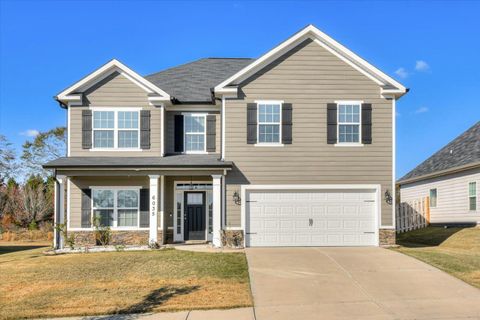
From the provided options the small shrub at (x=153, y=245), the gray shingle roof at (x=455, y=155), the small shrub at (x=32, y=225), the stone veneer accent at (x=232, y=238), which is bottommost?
the small shrub at (x=32, y=225)

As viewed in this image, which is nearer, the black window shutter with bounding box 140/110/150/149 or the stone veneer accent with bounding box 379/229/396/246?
the stone veneer accent with bounding box 379/229/396/246

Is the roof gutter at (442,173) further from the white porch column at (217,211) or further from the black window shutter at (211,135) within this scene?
the white porch column at (217,211)

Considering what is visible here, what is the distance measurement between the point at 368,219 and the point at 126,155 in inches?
369

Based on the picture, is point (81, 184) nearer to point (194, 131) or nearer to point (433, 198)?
point (194, 131)

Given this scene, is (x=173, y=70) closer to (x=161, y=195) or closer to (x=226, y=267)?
(x=161, y=195)

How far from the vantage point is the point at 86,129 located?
17.8m

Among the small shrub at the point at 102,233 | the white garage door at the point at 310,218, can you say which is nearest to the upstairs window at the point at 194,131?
the white garage door at the point at 310,218

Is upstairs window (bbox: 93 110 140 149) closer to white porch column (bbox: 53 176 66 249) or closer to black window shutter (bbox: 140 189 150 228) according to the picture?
black window shutter (bbox: 140 189 150 228)

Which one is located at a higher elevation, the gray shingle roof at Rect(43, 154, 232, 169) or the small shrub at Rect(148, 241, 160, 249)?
the gray shingle roof at Rect(43, 154, 232, 169)

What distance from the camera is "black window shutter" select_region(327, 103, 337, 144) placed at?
17094 mm

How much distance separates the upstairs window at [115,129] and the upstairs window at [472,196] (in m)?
15.1

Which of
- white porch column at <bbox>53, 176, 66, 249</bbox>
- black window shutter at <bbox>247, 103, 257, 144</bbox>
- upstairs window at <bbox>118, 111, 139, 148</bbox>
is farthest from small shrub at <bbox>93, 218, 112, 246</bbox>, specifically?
black window shutter at <bbox>247, 103, 257, 144</bbox>

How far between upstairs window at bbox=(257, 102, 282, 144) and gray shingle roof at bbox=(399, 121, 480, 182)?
384 inches

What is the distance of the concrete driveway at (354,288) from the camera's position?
29.4 ft
